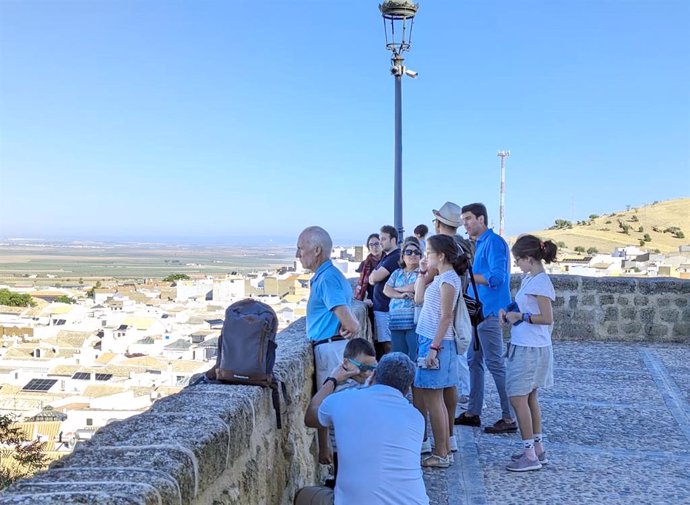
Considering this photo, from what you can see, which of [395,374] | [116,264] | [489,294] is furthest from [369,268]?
[116,264]

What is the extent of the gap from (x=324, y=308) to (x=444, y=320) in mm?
917

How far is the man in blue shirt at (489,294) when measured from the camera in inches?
212

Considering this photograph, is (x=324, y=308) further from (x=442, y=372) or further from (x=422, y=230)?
(x=422, y=230)

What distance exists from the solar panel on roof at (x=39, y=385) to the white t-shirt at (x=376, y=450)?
1130 inches

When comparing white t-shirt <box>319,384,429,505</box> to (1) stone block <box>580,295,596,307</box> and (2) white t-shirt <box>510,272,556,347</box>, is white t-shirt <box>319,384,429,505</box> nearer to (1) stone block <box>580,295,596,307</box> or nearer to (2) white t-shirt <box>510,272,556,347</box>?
(2) white t-shirt <box>510,272,556,347</box>

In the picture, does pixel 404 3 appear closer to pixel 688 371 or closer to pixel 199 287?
pixel 688 371

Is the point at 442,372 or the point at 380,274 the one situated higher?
the point at 380,274

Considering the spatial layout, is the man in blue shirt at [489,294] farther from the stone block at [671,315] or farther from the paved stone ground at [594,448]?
the stone block at [671,315]

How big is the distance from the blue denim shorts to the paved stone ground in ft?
1.83

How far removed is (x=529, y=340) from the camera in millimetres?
4641

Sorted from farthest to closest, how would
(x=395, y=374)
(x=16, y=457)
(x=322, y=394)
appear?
(x=16, y=457)
(x=322, y=394)
(x=395, y=374)

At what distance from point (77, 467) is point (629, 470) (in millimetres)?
3846

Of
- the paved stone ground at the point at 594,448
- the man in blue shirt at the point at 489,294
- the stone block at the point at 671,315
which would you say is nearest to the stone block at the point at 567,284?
the stone block at the point at 671,315

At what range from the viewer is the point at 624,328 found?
33.5ft
